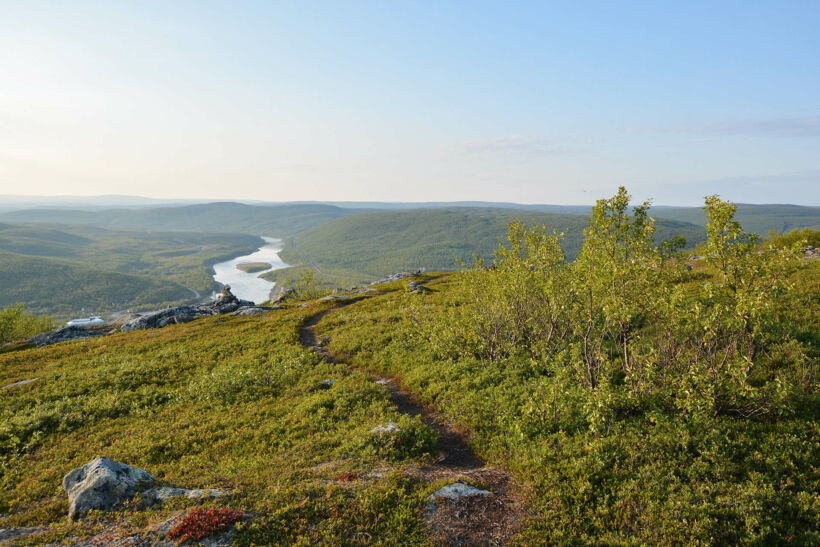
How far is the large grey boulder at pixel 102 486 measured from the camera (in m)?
11.5

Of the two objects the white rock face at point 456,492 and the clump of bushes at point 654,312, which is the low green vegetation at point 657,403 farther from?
the white rock face at point 456,492

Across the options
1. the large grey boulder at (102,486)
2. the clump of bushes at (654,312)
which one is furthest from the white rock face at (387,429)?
the large grey boulder at (102,486)

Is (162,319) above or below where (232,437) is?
below

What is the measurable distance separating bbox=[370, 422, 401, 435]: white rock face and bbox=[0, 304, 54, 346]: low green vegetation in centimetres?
8121

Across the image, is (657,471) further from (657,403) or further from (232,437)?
(232,437)

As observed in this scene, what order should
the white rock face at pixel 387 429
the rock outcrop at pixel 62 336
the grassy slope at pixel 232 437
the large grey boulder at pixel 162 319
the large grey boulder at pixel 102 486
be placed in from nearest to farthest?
the grassy slope at pixel 232 437 < the large grey boulder at pixel 102 486 < the white rock face at pixel 387 429 < the rock outcrop at pixel 62 336 < the large grey boulder at pixel 162 319

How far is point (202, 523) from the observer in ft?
32.2

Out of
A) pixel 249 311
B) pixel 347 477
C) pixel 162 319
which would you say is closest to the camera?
pixel 347 477

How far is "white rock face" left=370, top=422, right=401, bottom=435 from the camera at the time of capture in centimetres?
1614

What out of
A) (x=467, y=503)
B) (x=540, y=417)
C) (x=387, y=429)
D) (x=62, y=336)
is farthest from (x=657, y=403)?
(x=62, y=336)

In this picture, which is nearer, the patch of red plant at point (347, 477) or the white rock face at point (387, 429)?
the patch of red plant at point (347, 477)

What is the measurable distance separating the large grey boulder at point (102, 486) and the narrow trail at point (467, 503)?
10.0 m

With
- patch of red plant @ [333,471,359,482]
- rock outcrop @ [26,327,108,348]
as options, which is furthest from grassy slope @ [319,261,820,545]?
rock outcrop @ [26,327,108,348]

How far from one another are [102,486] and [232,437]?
21.1 feet
